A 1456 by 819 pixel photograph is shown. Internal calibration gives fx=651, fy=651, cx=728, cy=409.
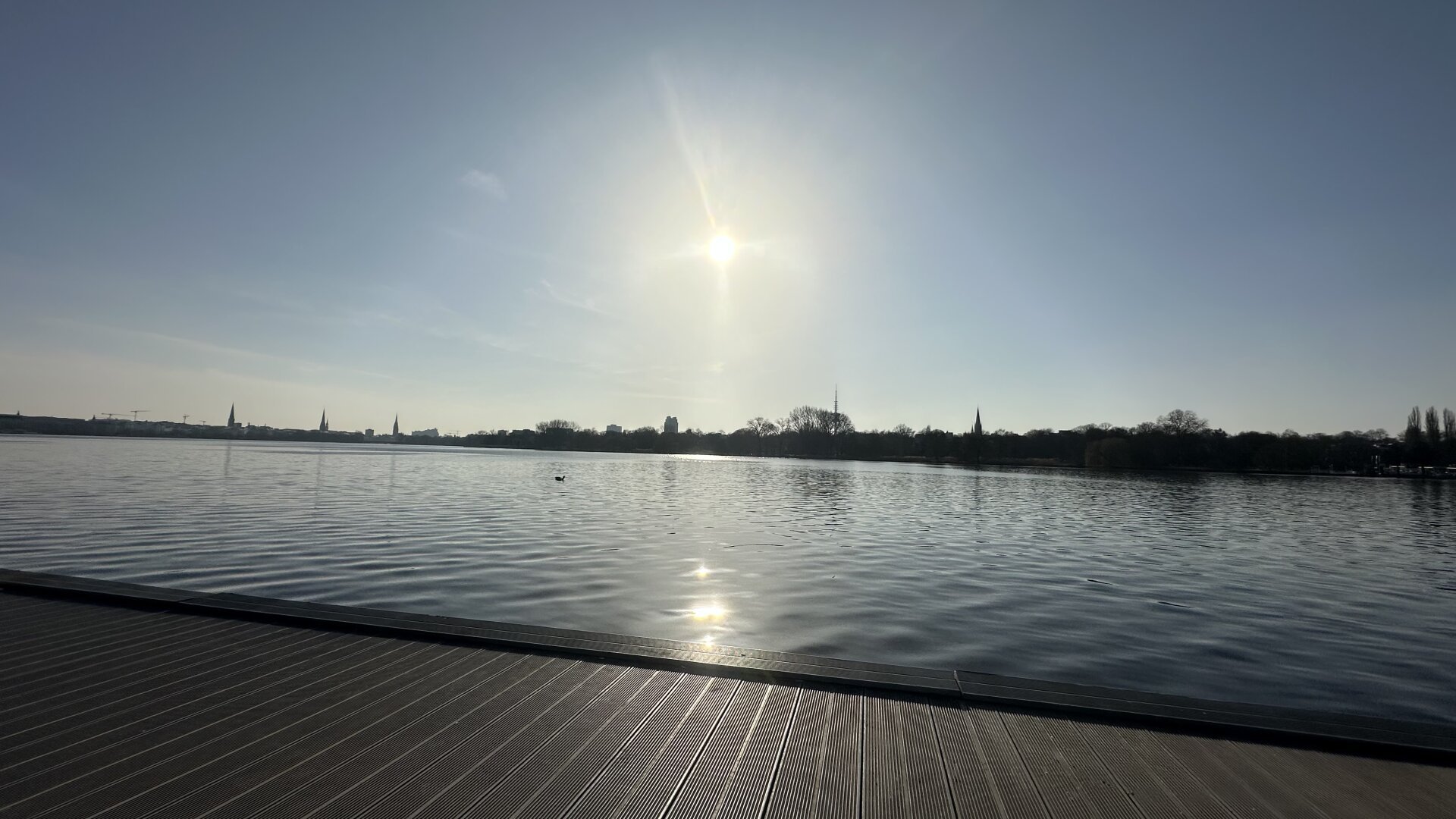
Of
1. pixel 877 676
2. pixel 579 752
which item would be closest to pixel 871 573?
pixel 877 676

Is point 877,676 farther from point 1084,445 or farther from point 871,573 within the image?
point 1084,445

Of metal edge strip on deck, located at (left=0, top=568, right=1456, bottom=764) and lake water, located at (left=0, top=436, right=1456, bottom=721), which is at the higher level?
metal edge strip on deck, located at (left=0, top=568, right=1456, bottom=764)

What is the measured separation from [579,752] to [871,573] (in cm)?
874

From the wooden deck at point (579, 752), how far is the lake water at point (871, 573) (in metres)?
2.85

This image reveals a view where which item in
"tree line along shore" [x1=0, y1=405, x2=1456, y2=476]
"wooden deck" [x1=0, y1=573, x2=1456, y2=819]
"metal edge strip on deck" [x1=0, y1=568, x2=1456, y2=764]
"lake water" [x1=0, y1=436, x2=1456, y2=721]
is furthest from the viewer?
"tree line along shore" [x1=0, y1=405, x2=1456, y2=476]

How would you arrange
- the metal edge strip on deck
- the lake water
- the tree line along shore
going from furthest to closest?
1. the tree line along shore
2. the lake water
3. the metal edge strip on deck

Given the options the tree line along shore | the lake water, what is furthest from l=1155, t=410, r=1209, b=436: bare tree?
the lake water

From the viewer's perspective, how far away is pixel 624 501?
24.7m

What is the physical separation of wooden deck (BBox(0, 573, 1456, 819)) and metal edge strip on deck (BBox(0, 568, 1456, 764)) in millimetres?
101

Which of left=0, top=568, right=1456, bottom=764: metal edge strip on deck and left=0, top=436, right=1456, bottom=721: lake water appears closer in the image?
left=0, top=568, right=1456, bottom=764: metal edge strip on deck

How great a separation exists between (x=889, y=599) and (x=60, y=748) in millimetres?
8315

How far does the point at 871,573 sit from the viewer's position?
1125 cm

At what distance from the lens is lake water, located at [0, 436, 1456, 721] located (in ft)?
23.0

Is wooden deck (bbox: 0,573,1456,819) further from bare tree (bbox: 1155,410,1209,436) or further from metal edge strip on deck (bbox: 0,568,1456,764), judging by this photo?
bare tree (bbox: 1155,410,1209,436)
